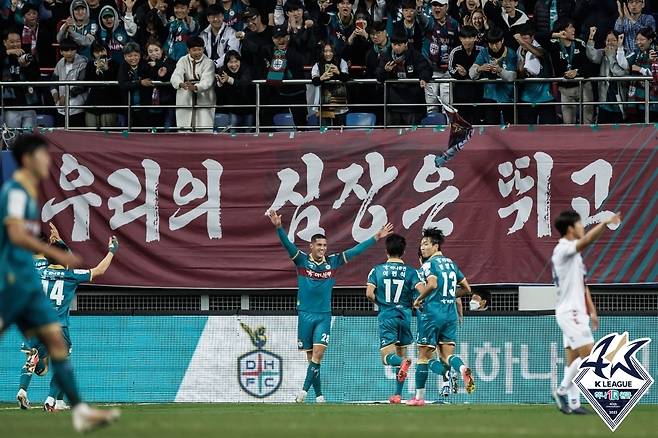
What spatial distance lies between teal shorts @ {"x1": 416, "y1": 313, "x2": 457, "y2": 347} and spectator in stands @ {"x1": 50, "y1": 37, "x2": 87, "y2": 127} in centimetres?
785

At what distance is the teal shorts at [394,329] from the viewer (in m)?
19.8

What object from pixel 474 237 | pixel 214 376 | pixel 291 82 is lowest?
pixel 214 376

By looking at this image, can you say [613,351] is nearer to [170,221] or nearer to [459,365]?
[459,365]

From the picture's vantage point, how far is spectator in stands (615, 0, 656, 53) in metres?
22.3

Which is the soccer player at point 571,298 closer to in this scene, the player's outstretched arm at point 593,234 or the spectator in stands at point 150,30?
the player's outstretched arm at point 593,234

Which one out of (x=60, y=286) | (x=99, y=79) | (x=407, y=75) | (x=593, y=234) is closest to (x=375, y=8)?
(x=407, y=75)

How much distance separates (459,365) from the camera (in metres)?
18.6

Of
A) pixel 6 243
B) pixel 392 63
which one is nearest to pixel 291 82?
pixel 392 63

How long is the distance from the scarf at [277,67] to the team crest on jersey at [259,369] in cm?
397

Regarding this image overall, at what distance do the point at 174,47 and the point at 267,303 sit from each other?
4635 millimetres

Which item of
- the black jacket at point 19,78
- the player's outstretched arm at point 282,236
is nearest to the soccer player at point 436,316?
the player's outstretched arm at point 282,236

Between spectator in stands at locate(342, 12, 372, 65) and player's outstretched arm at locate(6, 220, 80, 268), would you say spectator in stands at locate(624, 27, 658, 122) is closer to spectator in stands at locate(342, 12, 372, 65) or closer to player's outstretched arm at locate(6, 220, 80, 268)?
spectator in stands at locate(342, 12, 372, 65)

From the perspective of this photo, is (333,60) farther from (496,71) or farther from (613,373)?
(613,373)

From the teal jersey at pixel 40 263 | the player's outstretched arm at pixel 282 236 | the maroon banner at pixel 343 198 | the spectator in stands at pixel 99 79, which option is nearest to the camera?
the teal jersey at pixel 40 263
